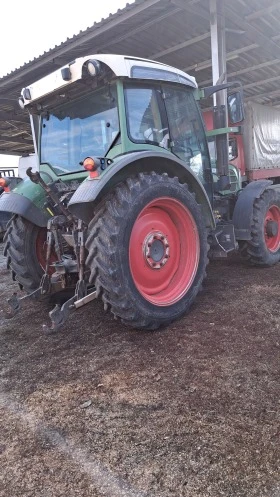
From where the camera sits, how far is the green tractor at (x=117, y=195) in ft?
9.17

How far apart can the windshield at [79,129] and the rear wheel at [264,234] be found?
228 cm

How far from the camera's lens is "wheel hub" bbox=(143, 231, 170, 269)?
124 inches

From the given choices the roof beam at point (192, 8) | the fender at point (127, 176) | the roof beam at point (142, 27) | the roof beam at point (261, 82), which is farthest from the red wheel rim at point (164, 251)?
the roof beam at point (261, 82)

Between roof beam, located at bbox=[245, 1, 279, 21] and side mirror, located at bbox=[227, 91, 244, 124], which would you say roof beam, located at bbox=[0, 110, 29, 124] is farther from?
side mirror, located at bbox=[227, 91, 244, 124]

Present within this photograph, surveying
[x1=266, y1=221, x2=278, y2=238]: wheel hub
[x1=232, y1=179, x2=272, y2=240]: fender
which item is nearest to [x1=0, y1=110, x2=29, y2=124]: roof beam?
[x1=232, y1=179, x2=272, y2=240]: fender

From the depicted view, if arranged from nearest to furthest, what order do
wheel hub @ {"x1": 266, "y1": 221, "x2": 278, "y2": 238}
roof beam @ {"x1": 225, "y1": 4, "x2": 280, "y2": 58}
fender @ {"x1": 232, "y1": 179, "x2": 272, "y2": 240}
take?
fender @ {"x1": 232, "y1": 179, "x2": 272, "y2": 240}, wheel hub @ {"x1": 266, "y1": 221, "x2": 278, "y2": 238}, roof beam @ {"x1": 225, "y1": 4, "x2": 280, "y2": 58}

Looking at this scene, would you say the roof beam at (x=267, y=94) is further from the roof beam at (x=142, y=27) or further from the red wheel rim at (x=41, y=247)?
the red wheel rim at (x=41, y=247)

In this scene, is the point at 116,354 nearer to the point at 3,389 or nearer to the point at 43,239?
the point at 3,389

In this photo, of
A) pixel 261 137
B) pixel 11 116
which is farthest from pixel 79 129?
pixel 11 116

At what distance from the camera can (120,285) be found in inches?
108

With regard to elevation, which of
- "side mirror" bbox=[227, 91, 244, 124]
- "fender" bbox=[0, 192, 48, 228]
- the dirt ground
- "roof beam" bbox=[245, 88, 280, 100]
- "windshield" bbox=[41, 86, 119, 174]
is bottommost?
the dirt ground

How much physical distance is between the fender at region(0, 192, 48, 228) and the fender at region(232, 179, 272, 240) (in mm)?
2352

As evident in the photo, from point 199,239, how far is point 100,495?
2312 mm

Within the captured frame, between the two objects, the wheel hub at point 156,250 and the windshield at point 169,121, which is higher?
the windshield at point 169,121
